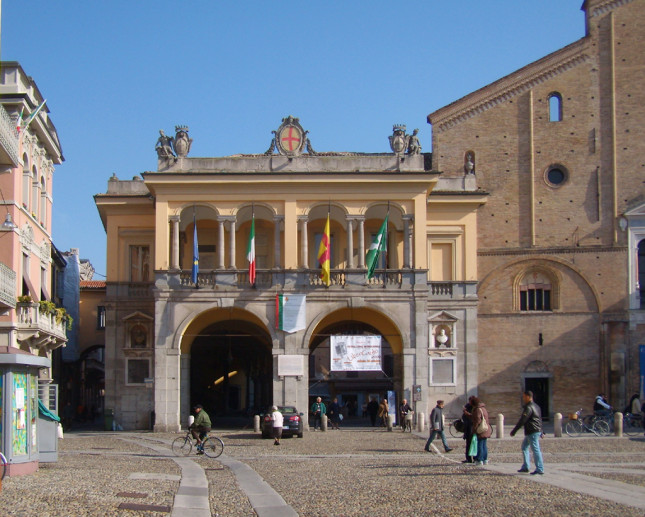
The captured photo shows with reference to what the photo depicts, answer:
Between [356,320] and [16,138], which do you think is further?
[356,320]

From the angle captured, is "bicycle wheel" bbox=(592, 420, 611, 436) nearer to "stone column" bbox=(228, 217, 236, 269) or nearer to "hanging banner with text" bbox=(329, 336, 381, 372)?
"hanging banner with text" bbox=(329, 336, 381, 372)

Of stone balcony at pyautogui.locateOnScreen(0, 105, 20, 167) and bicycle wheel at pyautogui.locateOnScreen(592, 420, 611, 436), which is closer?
stone balcony at pyautogui.locateOnScreen(0, 105, 20, 167)

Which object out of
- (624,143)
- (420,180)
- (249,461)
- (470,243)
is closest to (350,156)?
(420,180)

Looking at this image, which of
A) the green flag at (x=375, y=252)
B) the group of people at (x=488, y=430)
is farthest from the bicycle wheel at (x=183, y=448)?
the green flag at (x=375, y=252)

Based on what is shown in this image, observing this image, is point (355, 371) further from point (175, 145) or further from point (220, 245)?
point (175, 145)

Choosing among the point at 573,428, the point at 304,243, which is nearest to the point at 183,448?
the point at 304,243

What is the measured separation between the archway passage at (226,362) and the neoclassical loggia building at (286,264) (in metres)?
1.58

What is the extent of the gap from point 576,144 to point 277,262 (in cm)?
1450

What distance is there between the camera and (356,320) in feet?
138

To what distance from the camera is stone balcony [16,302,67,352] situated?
101 feet

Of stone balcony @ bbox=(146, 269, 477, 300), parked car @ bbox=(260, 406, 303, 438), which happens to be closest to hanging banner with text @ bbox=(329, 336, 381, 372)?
stone balcony @ bbox=(146, 269, 477, 300)

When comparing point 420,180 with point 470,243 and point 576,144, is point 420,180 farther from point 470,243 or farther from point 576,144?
point 576,144

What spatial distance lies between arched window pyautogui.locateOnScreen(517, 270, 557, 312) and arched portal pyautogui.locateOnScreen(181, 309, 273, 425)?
1121 cm

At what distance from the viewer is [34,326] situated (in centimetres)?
3097
